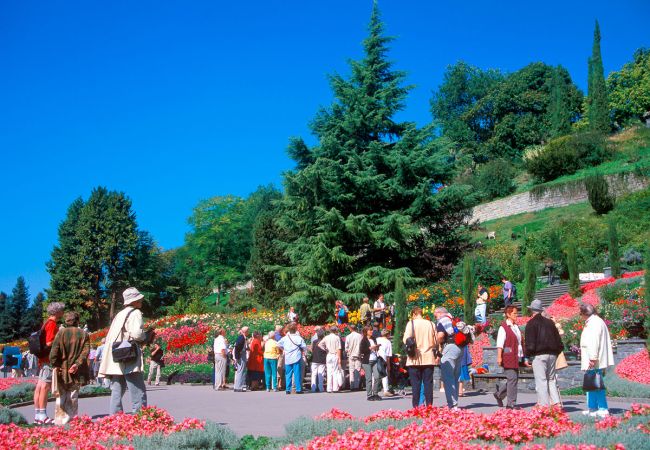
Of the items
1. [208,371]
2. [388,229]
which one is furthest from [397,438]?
[388,229]

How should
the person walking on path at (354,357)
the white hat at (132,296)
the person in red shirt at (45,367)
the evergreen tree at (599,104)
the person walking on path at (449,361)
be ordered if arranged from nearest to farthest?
the white hat at (132,296), the person in red shirt at (45,367), the person walking on path at (449,361), the person walking on path at (354,357), the evergreen tree at (599,104)

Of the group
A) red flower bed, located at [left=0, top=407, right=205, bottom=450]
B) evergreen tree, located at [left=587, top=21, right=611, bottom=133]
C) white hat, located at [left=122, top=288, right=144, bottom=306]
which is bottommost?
red flower bed, located at [left=0, top=407, right=205, bottom=450]

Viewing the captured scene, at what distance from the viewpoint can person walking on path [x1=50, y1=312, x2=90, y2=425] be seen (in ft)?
32.9

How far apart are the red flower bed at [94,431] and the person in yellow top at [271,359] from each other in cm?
1104

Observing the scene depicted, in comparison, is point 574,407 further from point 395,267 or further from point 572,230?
point 572,230

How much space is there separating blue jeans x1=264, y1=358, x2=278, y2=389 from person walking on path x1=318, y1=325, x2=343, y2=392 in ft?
6.31

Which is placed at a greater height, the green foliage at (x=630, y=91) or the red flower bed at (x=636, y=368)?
the green foliage at (x=630, y=91)

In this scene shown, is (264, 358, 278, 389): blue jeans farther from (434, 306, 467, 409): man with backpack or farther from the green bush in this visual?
the green bush

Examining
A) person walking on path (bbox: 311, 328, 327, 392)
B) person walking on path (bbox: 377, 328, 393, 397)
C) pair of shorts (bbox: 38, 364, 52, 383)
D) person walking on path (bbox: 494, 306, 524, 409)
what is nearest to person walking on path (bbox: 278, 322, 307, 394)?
person walking on path (bbox: 311, 328, 327, 392)

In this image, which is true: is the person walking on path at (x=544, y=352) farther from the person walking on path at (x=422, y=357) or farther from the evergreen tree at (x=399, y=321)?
the evergreen tree at (x=399, y=321)

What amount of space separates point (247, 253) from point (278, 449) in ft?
205

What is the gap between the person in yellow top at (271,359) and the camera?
780 inches

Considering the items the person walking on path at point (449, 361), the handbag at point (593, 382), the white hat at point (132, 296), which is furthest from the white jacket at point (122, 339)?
the handbag at point (593, 382)

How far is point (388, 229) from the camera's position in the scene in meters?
29.6
